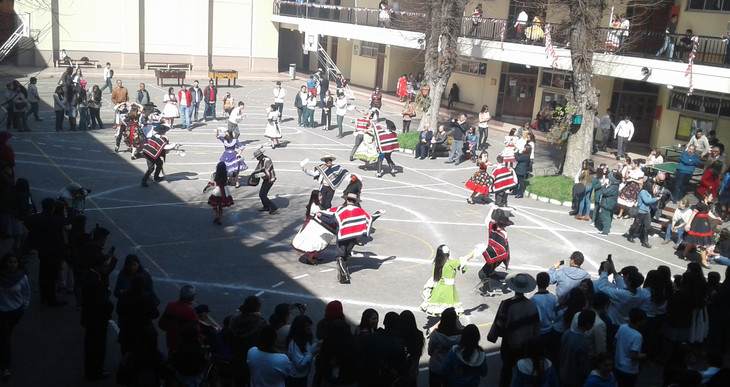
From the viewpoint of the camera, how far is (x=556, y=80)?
102ft

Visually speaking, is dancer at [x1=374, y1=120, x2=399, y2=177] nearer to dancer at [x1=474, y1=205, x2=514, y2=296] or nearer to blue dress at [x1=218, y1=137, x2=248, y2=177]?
blue dress at [x1=218, y1=137, x2=248, y2=177]

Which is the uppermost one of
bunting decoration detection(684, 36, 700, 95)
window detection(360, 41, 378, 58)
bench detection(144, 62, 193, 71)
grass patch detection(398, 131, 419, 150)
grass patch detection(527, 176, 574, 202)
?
bunting decoration detection(684, 36, 700, 95)

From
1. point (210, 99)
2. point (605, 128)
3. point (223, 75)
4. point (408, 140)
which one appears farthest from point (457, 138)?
point (223, 75)

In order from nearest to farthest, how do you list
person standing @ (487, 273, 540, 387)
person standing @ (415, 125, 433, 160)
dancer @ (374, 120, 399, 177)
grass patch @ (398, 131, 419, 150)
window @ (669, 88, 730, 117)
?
person standing @ (487, 273, 540, 387)
dancer @ (374, 120, 399, 177)
window @ (669, 88, 730, 117)
person standing @ (415, 125, 433, 160)
grass patch @ (398, 131, 419, 150)

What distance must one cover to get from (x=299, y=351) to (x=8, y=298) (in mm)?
3869

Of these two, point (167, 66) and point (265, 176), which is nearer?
point (265, 176)

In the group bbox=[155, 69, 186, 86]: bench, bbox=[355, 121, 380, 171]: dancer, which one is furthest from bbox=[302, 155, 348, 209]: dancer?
bbox=[155, 69, 186, 86]: bench

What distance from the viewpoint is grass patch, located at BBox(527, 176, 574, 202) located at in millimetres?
20531

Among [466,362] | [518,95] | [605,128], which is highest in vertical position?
[518,95]

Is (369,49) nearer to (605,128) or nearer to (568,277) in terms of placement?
(605,128)

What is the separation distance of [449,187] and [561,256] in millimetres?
6180

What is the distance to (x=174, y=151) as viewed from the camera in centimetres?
2303

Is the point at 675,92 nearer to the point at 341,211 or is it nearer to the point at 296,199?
the point at 296,199

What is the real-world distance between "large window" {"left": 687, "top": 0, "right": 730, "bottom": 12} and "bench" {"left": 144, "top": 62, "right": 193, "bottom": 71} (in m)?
27.1
